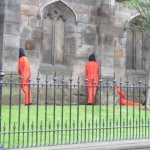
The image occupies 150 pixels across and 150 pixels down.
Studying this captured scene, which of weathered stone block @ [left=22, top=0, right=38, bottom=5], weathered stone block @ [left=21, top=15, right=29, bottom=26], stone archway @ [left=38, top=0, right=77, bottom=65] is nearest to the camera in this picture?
weathered stone block @ [left=21, top=15, right=29, bottom=26]

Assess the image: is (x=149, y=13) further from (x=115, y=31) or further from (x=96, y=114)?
(x=96, y=114)

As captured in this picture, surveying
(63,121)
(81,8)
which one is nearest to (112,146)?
(63,121)

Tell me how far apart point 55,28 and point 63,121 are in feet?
26.4

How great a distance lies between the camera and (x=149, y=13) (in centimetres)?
1675

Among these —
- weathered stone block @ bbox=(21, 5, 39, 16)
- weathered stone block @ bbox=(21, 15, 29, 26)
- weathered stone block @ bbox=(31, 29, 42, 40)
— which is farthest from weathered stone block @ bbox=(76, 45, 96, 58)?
weathered stone block @ bbox=(21, 15, 29, 26)

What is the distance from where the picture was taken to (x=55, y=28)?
59.0ft

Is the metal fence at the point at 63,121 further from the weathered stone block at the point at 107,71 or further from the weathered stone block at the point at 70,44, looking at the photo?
the weathered stone block at the point at 70,44

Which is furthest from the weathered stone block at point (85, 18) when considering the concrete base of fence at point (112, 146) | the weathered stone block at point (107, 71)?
the concrete base of fence at point (112, 146)

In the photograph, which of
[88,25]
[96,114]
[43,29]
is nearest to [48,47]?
[43,29]

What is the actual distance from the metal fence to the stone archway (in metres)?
1.67

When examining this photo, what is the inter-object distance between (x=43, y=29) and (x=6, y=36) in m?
2.75

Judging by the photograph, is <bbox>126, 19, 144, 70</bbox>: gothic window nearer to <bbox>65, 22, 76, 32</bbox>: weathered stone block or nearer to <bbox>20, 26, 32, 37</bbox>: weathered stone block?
<bbox>65, 22, 76, 32</bbox>: weathered stone block

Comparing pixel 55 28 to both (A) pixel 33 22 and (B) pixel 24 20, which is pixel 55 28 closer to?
(A) pixel 33 22

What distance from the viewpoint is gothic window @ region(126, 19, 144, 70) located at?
792 inches
